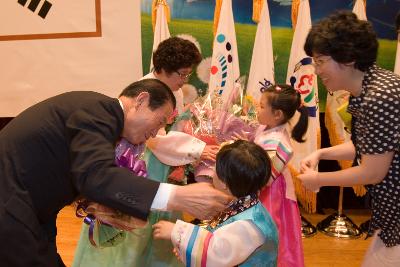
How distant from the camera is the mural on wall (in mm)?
3965

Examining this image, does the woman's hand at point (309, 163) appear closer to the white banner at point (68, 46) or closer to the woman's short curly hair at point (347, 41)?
the woman's short curly hair at point (347, 41)

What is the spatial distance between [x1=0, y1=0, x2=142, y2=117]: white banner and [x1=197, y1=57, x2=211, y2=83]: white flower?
0.51m

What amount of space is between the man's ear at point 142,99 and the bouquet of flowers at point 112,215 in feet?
0.88

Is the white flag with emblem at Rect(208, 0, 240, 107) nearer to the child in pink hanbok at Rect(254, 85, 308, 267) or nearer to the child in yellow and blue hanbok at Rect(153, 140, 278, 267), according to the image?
the child in pink hanbok at Rect(254, 85, 308, 267)

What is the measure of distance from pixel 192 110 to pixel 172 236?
103 cm

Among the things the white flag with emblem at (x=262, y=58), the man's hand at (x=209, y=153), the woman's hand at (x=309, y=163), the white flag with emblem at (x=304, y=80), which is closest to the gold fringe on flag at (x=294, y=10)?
the white flag with emblem at (x=304, y=80)

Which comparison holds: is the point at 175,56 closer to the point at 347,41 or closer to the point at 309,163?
the point at 309,163

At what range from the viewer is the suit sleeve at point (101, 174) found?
1.22 m

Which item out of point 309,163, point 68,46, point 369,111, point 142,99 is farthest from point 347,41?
point 68,46

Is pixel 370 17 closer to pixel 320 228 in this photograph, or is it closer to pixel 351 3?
pixel 351 3

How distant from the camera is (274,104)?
269 centimetres

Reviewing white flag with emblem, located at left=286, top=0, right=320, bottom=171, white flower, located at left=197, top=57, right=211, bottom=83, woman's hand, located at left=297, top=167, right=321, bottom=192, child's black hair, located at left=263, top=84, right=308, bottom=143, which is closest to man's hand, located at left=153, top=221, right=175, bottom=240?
woman's hand, located at left=297, top=167, right=321, bottom=192

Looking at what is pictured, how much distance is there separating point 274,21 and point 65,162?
299 centimetres

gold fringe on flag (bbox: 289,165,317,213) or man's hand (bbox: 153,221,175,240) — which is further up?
man's hand (bbox: 153,221,175,240)
